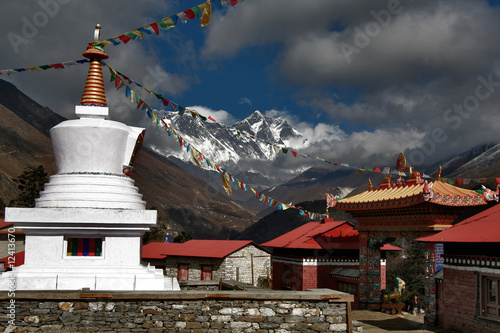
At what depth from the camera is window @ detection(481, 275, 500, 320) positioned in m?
12.0

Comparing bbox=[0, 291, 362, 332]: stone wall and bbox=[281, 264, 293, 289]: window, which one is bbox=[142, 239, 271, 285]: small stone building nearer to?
bbox=[281, 264, 293, 289]: window

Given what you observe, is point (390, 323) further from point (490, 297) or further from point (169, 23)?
point (169, 23)

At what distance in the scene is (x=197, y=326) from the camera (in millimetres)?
9945

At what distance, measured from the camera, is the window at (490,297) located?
12.0m

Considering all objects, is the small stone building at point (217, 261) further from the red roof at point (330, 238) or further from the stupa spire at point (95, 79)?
the stupa spire at point (95, 79)

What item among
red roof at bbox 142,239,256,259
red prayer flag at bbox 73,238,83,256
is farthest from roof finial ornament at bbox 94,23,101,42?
red roof at bbox 142,239,256,259

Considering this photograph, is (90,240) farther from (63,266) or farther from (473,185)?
(473,185)

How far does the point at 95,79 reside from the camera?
42.2ft

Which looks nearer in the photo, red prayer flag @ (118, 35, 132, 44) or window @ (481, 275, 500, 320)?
window @ (481, 275, 500, 320)

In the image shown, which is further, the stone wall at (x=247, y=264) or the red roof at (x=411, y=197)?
the stone wall at (x=247, y=264)

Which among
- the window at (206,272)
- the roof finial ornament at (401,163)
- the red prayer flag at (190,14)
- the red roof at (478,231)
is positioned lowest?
the window at (206,272)

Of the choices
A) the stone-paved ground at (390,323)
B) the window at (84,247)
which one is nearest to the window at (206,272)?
the stone-paved ground at (390,323)

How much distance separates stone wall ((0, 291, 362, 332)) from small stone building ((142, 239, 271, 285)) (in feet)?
53.9

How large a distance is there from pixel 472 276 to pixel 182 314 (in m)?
Answer: 8.25
